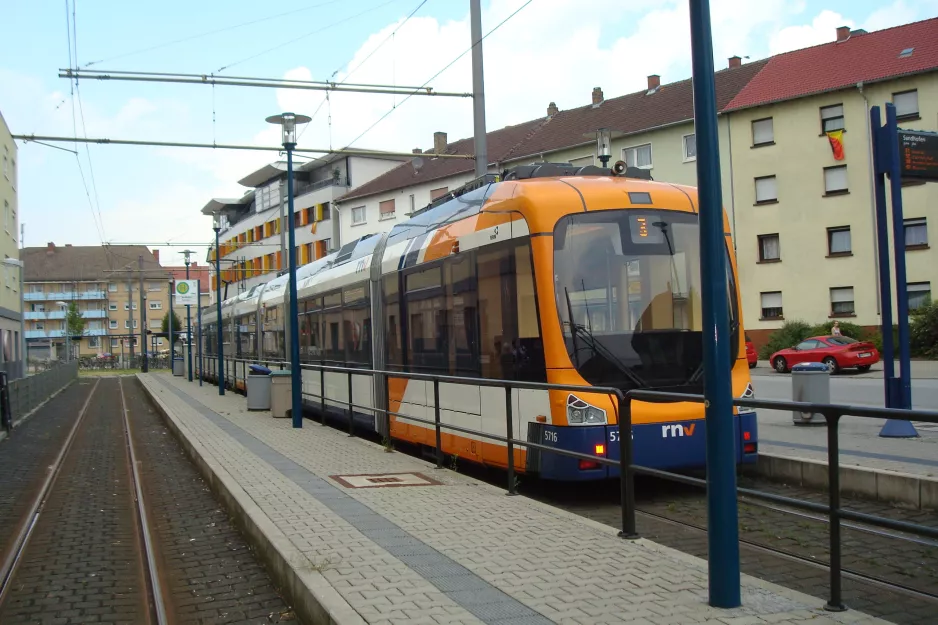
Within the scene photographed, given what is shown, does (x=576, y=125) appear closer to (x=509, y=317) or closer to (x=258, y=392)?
(x=258, y=392)

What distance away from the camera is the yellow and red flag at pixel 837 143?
37.5 meters

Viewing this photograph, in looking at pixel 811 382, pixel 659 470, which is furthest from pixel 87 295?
pixel 659 470

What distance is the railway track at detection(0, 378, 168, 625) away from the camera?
596 centimetres

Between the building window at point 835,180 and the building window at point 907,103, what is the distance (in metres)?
2.94

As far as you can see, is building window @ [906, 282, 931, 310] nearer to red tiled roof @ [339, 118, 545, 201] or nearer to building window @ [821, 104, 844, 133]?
building window @ [821, 104, 844, 133]

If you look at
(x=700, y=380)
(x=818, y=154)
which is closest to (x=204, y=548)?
(x=700, y=380)

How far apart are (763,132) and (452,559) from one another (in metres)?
37.9

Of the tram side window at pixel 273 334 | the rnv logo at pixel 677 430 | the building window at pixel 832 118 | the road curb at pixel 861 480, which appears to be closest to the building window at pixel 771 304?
the building window at pixel 832 118

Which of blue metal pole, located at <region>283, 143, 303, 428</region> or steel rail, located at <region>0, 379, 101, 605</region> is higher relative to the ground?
blue metal pole, located at <region>283, 143, 303, 428</region>

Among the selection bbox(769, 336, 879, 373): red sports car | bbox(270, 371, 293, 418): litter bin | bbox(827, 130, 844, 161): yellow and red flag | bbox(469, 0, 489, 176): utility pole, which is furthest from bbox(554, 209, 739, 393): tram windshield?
bbox(827, 130, 844, 161): yellow and red flag

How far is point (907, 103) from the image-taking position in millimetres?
36125

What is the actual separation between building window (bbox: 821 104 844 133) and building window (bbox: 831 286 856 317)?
6.57 meters

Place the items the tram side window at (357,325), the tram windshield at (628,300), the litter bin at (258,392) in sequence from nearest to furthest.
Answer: the tram windshield at (628,300)
the tram side window at (357,325)
the litter bin at (258,392)

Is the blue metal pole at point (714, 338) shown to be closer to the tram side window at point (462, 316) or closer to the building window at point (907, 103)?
the tram side window at point (462, 316)
